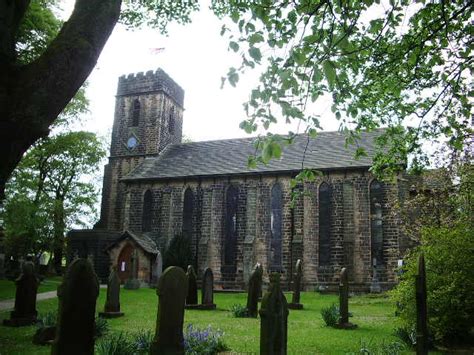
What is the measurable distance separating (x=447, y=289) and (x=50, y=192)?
33820mm

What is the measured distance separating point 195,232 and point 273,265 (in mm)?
5578

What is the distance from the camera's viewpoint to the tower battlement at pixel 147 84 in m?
34.2

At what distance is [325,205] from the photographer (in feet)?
83.0

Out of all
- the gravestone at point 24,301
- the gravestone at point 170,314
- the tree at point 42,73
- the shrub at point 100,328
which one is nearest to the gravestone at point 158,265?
the gravestone at point 24,301

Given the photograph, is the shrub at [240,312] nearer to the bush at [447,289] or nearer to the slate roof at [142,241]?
the bush at [447,289]

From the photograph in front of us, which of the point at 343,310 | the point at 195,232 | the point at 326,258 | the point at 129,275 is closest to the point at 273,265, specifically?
the point at 326,258

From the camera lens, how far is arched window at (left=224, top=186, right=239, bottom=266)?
27.0 meters

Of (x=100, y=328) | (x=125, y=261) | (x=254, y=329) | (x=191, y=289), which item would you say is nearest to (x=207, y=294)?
(x=191, y=289)

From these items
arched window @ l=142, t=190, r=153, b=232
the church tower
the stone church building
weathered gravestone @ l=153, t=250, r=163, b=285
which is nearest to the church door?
the stone church building

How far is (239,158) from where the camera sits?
29609mm

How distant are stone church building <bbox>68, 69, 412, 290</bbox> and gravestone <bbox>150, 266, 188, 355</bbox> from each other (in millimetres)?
15559

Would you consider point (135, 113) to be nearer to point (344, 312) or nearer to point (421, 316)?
point (344, 312)

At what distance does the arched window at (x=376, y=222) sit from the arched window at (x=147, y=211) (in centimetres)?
1449

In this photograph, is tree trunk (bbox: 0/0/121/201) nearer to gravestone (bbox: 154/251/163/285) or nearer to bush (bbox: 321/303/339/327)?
bush (bbox: 321/303/339/327)
